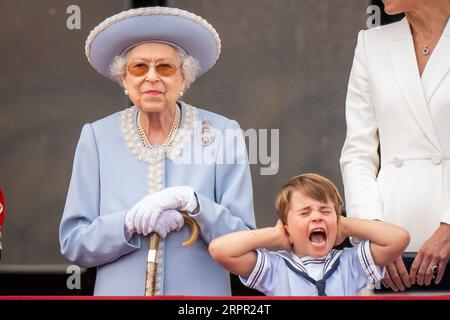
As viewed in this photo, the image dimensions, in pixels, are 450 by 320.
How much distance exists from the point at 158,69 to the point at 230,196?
1.91 ft

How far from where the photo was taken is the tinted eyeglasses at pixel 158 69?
21.9ft

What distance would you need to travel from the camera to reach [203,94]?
6.80 meters

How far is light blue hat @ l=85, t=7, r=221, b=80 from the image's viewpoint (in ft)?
21.9

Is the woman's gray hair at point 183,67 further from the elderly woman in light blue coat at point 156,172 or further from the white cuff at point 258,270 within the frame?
the white cuff at point 258,270

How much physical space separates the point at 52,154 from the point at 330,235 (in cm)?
120

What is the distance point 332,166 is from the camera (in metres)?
6.79

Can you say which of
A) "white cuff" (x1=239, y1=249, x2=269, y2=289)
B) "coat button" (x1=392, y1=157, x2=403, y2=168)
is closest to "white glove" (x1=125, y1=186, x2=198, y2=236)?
A: "white cuff" (x1=239, y1=249, x2=269, y2=289)

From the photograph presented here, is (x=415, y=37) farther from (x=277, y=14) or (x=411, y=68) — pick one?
(x=277, y=14)

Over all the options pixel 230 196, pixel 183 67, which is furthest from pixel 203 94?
pixel 230 196

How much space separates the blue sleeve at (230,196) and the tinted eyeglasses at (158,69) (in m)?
0.33

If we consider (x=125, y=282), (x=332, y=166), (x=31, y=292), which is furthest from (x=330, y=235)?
(x=31, y=292)

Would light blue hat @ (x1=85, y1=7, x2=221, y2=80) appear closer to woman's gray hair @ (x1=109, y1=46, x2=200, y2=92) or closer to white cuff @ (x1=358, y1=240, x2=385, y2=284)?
woman's gray hair @ (x1=109, y1=46, x2=200, y2=92)

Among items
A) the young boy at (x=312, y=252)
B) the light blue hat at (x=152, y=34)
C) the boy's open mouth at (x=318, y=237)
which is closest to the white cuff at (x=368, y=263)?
the young boy at (x=312, y=252)

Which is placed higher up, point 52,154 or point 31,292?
point 52,154
